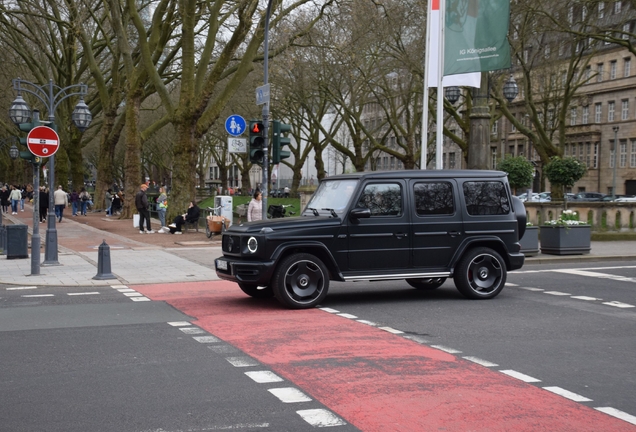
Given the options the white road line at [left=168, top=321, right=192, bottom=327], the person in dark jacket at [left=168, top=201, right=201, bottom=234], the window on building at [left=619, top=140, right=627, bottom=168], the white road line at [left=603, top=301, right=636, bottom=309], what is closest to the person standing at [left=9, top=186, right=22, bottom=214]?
the person in dark jacket at [left=168, top=201, right=201, bottom=234]

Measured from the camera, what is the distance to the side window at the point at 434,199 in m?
12.4

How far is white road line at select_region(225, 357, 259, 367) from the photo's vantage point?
7.93 metres

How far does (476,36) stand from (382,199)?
766 centimetres

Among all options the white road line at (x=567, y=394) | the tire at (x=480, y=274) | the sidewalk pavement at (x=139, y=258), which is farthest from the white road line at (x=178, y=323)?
the sidewalk pavement at (x=139, y=258)

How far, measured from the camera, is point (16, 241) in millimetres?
20172

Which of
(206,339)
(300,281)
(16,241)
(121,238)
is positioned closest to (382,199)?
(300,281)

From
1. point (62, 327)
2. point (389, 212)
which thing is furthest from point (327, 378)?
point (389, 212)

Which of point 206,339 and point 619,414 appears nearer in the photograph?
point 619,414

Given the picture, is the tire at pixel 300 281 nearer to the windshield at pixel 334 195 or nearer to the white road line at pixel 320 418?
the windshield at pixel 334 195

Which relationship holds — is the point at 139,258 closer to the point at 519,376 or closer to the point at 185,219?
the point at 185,219

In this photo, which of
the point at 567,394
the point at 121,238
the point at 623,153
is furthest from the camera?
the point at 623,153

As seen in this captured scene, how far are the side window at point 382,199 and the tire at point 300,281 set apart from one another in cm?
117

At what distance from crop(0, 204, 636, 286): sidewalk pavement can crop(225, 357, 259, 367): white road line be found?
25.5ft

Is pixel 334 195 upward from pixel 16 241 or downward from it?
upward
